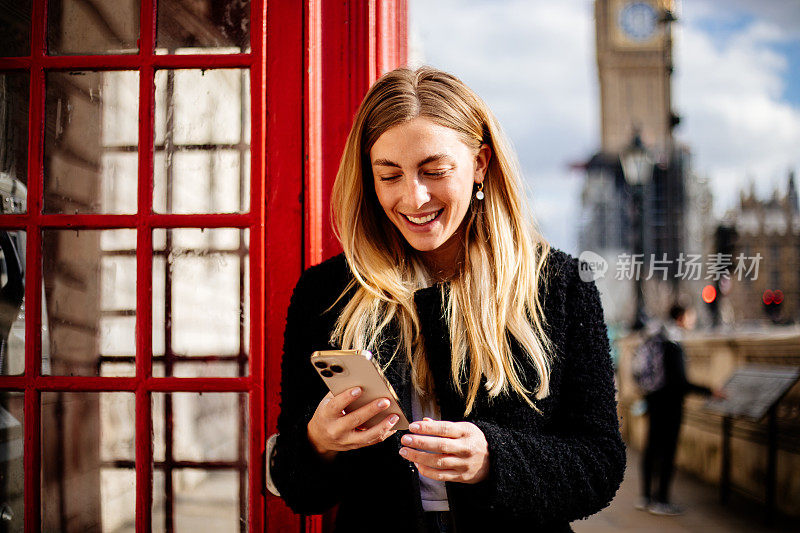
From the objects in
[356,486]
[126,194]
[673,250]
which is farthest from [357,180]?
[673,250]

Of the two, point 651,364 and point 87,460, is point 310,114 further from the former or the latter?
point 651,364

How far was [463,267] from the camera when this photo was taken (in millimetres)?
1772

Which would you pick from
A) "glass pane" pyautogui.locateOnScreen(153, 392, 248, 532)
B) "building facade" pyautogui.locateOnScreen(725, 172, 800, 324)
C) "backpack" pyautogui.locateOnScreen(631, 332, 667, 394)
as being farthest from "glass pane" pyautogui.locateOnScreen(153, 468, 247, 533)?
"building facade" pyautogui.locateOnScreen(725, 172, 800, 324)

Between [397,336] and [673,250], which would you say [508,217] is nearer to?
[397,336]

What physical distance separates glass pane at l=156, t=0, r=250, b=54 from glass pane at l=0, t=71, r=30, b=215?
526 mm

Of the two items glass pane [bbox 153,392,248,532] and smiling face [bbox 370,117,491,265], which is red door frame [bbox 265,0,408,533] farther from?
smiling face [bbox 370,117,491,265]

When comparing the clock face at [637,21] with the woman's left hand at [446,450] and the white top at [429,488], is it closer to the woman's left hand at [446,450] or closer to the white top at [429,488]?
the white top at [429,488]

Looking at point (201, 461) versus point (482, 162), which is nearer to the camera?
point (482, 162)

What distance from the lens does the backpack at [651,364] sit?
5.89 m

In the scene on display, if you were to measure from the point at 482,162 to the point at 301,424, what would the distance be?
0.83m

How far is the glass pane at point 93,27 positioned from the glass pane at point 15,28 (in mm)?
81

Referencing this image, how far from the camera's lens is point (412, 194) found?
5.21 feet

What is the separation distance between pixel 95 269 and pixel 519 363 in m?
1.54

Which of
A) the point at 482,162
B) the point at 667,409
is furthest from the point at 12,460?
the point at 667,409
